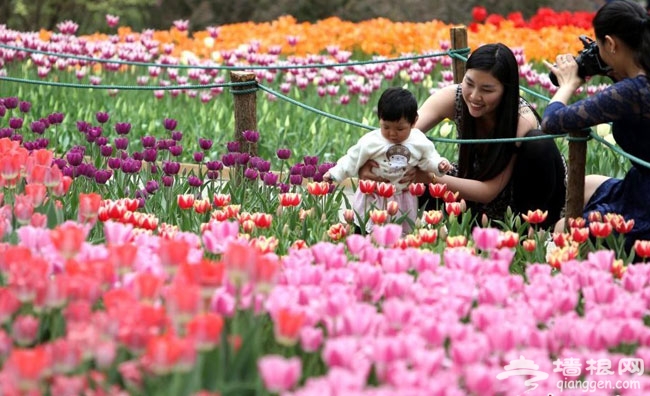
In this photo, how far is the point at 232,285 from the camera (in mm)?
2549

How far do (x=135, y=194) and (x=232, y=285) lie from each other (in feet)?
8.18

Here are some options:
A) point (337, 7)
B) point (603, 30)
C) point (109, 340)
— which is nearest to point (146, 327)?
point (109, 340)

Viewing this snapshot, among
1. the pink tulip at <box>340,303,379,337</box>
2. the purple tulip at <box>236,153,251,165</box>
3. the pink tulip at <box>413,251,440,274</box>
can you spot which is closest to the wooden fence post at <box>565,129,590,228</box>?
the purple tulip at <box>236,153,251,165</box>

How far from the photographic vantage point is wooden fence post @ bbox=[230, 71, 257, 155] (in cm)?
588

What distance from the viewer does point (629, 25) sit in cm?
423

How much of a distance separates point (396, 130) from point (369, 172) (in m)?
0.23

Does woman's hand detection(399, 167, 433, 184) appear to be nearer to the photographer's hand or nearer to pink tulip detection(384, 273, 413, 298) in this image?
the photographer's hand

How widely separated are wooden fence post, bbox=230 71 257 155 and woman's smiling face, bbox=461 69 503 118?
4.62 ft

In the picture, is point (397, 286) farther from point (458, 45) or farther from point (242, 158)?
point (458, 45)

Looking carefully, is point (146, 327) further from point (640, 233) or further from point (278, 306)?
point (640, 233)

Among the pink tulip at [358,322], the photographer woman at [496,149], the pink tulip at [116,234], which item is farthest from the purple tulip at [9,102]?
the pink tulip at [358,322]

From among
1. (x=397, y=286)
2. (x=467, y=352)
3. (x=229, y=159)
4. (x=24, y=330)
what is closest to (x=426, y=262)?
(x=397, y=286)

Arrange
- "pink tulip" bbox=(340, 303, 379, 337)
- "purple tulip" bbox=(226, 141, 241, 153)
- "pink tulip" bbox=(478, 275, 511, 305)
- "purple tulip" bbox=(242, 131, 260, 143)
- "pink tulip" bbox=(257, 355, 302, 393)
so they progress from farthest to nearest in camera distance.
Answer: "purple tulip" bbox=(242, 131, 260, 143) < "purple tulip" bbox=(226, 141, 241, 153) < "pink tulip" bbox=(478, 275, 511, 305) < "pink tulip" bbox=(340, 303, 379, 337) < "pink tulip" bbox=(257, 355, 302, 393)

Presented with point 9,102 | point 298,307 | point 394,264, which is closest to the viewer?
point 298,307
